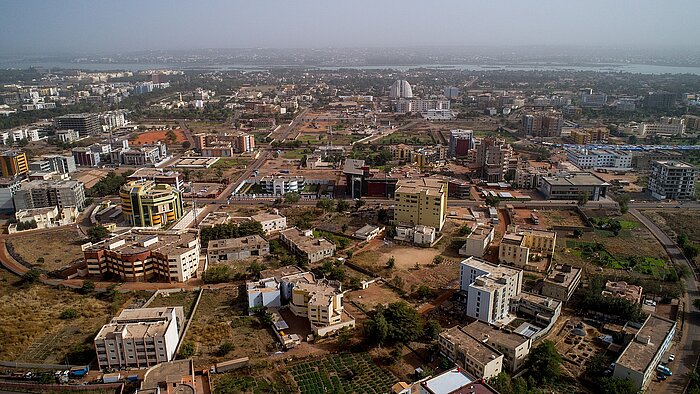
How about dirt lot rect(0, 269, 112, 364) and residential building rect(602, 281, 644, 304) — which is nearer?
dirt lot rect(0, 269, 112, 364)

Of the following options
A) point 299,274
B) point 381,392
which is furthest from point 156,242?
point 381,392

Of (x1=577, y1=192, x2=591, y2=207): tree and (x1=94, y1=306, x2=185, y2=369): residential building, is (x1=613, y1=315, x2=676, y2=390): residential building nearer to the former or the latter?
(x1=94, y1=306, x2=185, y2=369): residential building

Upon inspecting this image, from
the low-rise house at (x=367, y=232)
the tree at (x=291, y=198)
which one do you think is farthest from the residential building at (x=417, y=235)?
the tree at (x=291, y=198)

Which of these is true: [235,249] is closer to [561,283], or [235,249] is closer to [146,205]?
[146,205]

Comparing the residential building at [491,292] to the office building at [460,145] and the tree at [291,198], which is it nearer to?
the tree at [291,198]

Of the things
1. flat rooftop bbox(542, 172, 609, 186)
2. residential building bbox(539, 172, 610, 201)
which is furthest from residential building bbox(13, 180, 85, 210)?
flat rooftop bbox(542, 172, 609, 186)

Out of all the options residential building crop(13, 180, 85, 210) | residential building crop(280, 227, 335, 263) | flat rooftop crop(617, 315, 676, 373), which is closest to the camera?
flat rooftop crop(617, 315, 676, 373)
